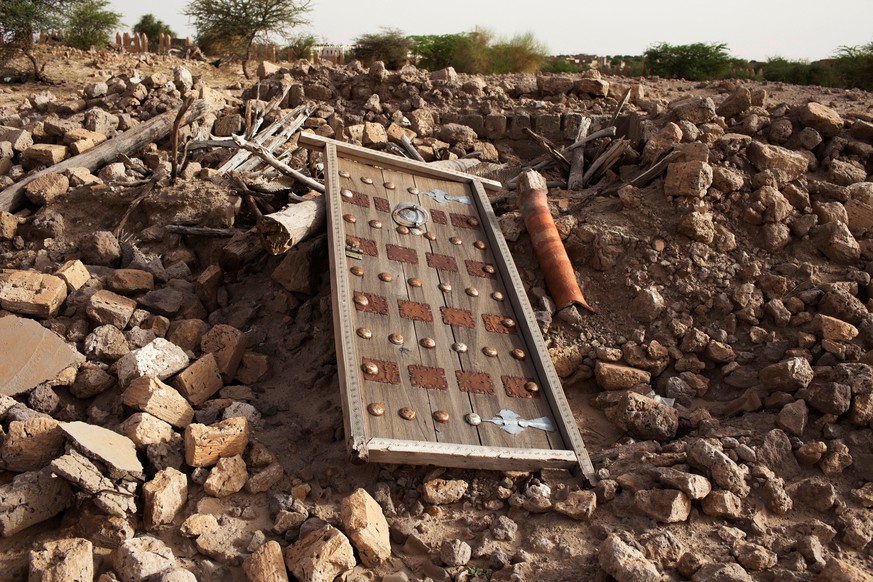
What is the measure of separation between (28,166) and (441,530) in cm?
580

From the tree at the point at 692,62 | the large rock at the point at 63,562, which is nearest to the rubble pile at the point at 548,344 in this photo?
the large rock at the point at 63,562

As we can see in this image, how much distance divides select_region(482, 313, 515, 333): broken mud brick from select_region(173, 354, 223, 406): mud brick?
5.83ft

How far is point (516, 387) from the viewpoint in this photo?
461cm

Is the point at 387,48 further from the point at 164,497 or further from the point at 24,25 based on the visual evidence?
the point at 164,497

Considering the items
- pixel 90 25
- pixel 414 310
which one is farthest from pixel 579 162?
pixel 90 25

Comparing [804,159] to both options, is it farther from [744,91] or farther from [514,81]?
[514,81]

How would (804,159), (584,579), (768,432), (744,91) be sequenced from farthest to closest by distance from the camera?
1. (744,91)
2. (804,159)
3. (768,432)
4. (584,579)

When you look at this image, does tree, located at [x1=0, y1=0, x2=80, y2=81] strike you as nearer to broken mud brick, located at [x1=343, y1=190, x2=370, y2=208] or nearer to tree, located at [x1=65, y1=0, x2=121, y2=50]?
tree, located at [x1=65, y1=0, x2=121, y2=50]

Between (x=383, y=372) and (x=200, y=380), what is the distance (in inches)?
47.7

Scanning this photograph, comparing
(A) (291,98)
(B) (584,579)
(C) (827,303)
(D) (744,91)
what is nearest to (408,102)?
(A) (291,98)

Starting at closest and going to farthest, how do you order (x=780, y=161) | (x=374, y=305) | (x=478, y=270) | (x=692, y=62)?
(x=374, y=305)
(x=478, y=270)
(x=780, y=161)
(x=692, y=62)

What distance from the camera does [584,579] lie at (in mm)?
3568

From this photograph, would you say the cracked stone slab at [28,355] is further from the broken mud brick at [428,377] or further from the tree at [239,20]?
the tree at [239,20]

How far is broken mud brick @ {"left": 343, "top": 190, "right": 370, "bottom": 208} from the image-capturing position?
5.51 metres
